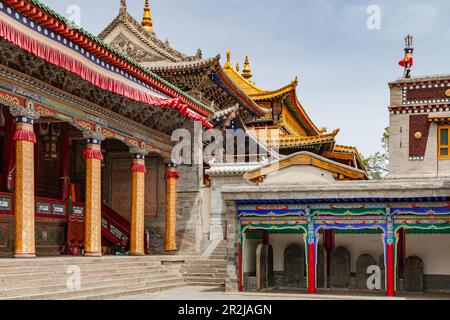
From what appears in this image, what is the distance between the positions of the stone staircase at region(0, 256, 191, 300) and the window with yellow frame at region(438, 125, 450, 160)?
1311cm

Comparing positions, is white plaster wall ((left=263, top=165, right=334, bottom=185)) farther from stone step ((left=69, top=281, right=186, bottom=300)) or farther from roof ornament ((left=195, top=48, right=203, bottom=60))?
roof ornament ((left=195, top=48, right=203, bottom=60))

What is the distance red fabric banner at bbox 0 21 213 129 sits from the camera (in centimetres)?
1380

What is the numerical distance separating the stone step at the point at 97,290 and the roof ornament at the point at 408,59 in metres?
15.3

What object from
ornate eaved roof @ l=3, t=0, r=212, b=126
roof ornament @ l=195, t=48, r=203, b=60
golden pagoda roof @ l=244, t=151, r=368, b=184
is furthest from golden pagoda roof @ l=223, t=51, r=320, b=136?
golden pagoda roof @ l=244, t=151, r=368, b=184

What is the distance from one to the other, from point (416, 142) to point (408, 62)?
12.4ft

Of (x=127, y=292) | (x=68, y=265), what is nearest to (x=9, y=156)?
(x=68, y=265)

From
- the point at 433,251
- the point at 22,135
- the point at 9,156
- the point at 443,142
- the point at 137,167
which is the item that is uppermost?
the point at 443,142

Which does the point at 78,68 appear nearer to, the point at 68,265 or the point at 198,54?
the point at 68,265

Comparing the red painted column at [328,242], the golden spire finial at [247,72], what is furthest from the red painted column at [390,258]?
the golden spire finial at [247,72]

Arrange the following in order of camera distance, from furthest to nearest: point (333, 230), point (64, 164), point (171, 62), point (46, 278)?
1. point (171, 62)
2. point (64, 164)
3. point (333, 230)
4. point (46, 278)

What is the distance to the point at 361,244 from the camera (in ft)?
57.0

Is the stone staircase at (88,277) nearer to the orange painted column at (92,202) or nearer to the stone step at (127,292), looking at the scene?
the stone step at (127,292)

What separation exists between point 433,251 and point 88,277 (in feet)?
27.6

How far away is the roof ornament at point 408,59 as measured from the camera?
29.8m
